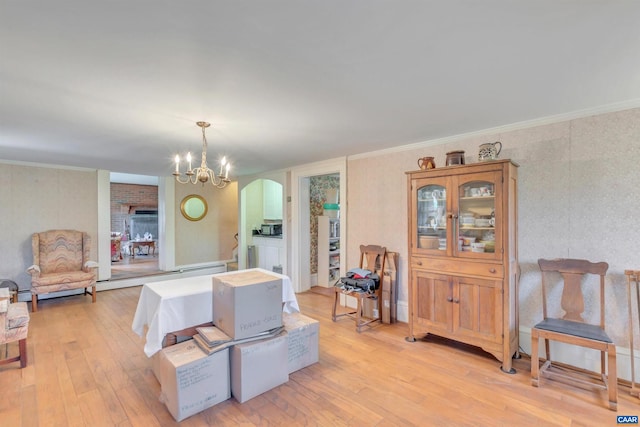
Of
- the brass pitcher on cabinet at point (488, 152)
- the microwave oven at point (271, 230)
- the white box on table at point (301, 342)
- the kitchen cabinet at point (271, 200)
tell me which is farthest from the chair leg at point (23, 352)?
the kitchen cabinet at point (271, 200)

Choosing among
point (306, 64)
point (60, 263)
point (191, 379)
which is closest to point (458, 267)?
point (306, 64)

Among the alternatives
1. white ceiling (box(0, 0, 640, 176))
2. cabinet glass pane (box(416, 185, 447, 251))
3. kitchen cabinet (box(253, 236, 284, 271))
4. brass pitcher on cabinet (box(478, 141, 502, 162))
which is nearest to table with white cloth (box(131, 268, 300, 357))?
white ceiling (box(0, 0, 640, 176))

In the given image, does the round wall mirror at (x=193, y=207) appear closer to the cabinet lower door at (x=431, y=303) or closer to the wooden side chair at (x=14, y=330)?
the wooden side chair at (x=14, y=330)

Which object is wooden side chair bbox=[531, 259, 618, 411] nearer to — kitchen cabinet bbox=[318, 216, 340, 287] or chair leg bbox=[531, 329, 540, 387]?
chair leg bbox=[531, 329, 540, 387]

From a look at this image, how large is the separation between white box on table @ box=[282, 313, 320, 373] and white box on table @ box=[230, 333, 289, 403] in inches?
6.2

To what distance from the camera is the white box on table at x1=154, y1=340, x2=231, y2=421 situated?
76.7 inches

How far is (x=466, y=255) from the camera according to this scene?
2.79m

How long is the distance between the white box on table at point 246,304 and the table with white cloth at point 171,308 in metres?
0.10

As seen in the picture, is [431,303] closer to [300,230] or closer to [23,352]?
[300,230]

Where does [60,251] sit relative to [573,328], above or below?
above

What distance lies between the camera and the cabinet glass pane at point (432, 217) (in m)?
3.03

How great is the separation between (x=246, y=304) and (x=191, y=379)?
59 centimetres

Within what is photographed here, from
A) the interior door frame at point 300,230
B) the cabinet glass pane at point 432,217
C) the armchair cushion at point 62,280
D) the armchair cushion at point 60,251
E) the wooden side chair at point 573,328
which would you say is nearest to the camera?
the wooden side chair at point 573,328

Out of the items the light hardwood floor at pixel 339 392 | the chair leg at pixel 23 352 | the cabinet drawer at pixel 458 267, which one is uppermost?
the cabinet drawer at pixel 458 267
